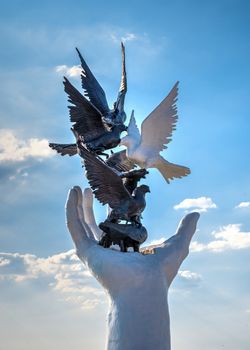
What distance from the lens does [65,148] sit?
13219 millimetres

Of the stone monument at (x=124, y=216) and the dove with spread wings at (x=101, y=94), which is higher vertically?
the dove with spread wings at (x=101, y=94)

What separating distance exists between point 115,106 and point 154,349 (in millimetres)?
5554

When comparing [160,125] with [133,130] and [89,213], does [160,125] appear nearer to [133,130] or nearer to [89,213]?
[133,130]

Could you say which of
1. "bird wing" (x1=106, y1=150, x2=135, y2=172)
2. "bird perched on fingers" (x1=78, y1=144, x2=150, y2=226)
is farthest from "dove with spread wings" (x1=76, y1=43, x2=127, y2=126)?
"bird perched on fingers" (x1=78, y1=144, x2=150, y2=226)

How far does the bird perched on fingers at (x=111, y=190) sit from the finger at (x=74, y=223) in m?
0.50

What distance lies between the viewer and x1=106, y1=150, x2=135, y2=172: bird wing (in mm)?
12844

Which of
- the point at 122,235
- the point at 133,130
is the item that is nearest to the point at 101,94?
the point at 133,130

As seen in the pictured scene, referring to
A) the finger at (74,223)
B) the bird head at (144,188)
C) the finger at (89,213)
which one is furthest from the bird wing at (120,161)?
the finger at (74,223)

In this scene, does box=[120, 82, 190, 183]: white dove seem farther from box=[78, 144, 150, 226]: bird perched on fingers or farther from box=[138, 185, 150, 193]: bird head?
box=[78, 144, 150, 226]: bird perched on fingers

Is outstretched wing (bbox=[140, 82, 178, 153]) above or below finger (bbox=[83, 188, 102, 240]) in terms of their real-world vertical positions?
above

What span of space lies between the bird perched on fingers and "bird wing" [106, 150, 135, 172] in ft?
3.42

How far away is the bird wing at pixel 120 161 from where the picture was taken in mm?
12844

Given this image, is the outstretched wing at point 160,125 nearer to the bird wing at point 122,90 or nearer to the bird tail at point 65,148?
the bird wing at point 122,90

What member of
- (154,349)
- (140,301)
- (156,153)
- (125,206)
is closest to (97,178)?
(125,206)
